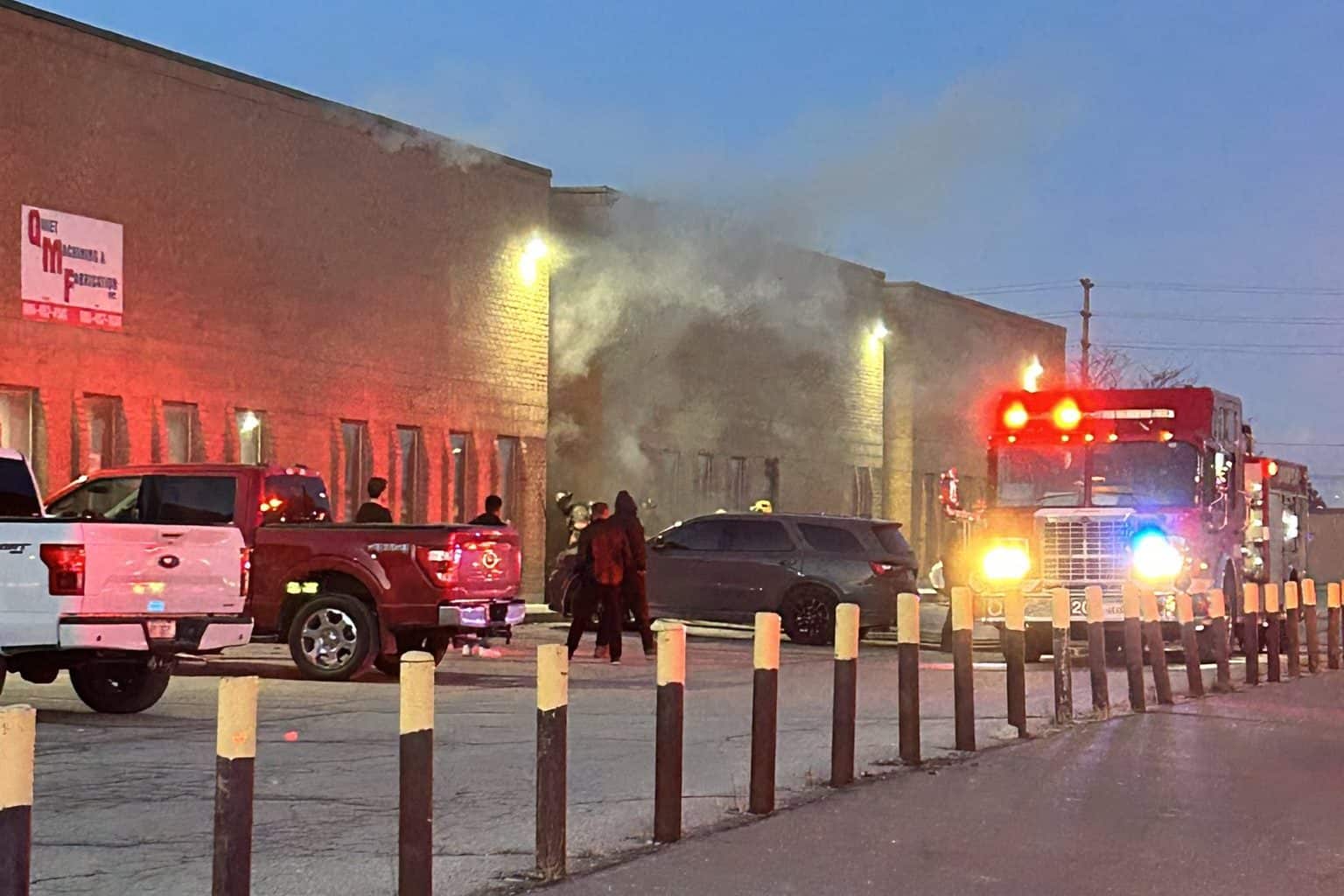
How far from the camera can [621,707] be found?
1625 cm

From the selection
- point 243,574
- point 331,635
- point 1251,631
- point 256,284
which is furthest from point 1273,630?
point 256,284

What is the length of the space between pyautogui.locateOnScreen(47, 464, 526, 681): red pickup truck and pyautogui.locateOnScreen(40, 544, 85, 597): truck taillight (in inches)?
161

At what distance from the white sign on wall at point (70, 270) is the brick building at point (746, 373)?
8628mm

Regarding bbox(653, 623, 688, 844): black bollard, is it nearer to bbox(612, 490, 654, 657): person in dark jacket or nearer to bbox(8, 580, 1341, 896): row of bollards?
bbox(8, 580, 1341, 896): row of bollards

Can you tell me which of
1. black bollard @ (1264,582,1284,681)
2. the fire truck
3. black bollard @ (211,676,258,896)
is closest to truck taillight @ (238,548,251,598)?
black bollard @ (211,676,258,896)

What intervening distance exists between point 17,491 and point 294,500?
11.4 ft

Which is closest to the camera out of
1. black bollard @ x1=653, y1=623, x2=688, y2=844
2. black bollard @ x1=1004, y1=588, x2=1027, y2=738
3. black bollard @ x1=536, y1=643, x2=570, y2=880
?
black bollard @ x1=536, y1=643, x2=570, y2=880

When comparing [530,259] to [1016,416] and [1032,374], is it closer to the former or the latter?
[1016,416]

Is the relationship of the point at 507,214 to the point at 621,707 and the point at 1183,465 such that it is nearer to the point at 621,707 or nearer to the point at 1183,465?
the point at 1183,465

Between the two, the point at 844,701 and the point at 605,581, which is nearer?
the point at 844,701

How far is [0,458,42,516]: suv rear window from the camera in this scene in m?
16.4

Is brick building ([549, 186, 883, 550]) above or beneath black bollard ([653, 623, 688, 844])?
above

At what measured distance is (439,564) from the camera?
18.4m

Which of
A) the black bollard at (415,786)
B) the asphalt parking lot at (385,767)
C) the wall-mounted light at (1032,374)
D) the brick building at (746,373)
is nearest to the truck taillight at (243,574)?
the asphalt parking lot at (385,767)
